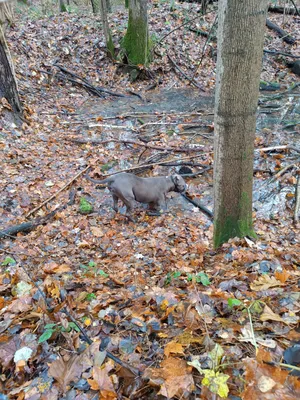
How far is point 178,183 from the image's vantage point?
6.17 meters

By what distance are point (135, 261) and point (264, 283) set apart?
1.97m

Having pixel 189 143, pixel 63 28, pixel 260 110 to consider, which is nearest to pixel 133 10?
pixel 63 28

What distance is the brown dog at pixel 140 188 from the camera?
18.7 ft

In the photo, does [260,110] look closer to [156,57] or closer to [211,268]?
[156,57]

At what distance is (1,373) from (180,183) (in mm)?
4599

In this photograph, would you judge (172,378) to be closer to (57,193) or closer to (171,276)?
(171,276)

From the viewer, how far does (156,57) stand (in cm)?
1395

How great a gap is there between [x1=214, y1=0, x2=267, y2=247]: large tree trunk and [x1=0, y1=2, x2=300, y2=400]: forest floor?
43cm

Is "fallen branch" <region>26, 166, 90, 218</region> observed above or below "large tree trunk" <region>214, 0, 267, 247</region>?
below

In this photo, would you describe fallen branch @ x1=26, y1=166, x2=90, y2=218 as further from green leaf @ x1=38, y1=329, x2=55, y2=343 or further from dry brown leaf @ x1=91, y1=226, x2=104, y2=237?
green leaf @ x1=38, y1=329, x2=55, y2=343

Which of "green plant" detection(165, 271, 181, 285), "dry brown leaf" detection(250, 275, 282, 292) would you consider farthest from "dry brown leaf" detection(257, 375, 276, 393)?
"green plant" detection(165, 271, 181, 285)

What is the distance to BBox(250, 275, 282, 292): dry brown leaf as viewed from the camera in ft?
9.82

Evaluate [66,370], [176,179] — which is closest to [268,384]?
[66,370]

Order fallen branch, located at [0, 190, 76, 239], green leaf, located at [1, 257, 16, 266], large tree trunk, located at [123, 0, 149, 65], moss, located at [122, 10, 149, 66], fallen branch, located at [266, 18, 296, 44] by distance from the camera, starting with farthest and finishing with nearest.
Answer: fallen branch, located at [266, 18, 296, 44], moss, located at [122, 10, 149, 66], large tree trunk, located at [123, 0, 149, 65], fallen branch, located at [0, 190, 76, 239], green leaf, located at [1, 257, 16, 266]
